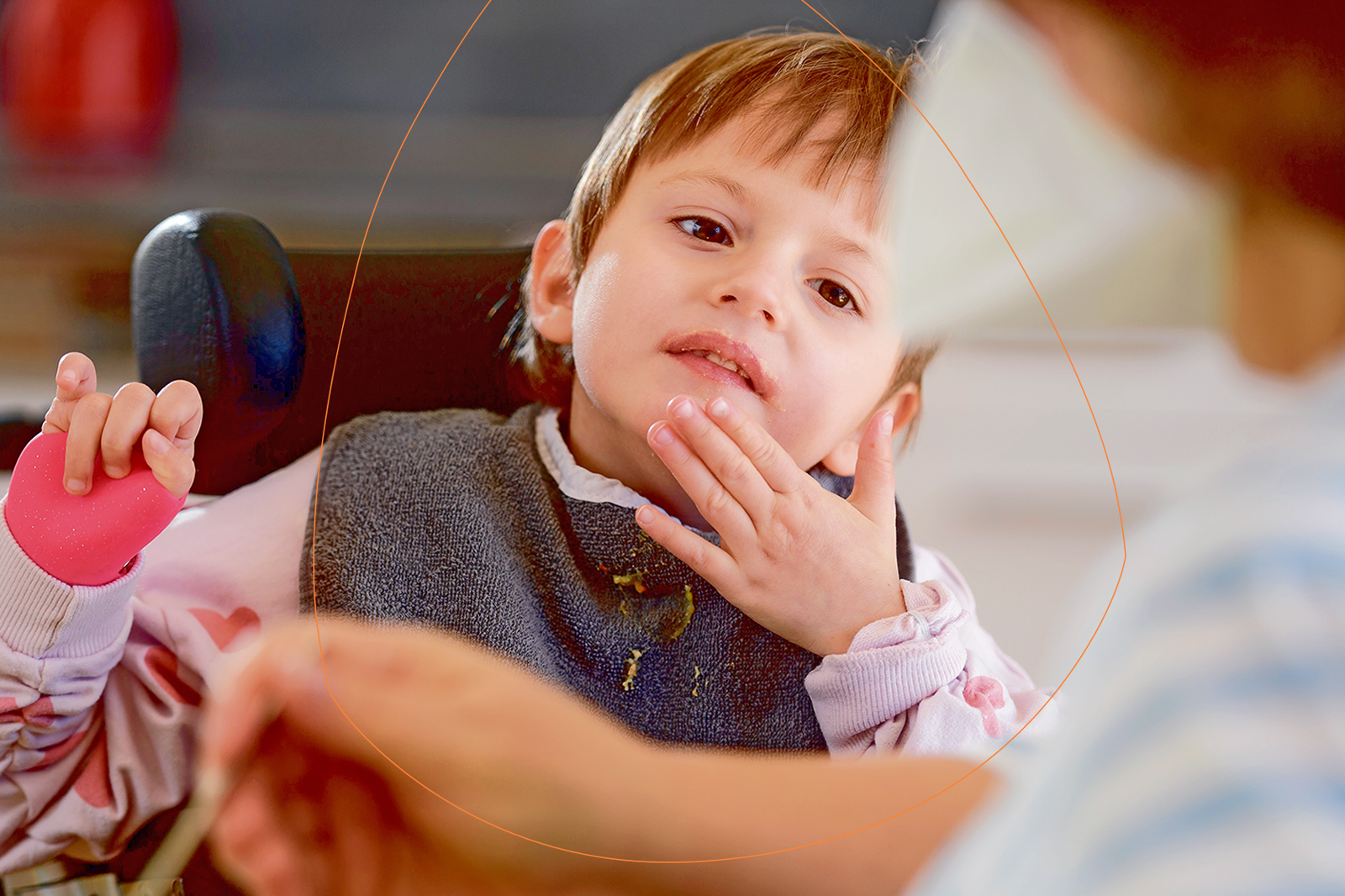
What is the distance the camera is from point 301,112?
3.30 feet

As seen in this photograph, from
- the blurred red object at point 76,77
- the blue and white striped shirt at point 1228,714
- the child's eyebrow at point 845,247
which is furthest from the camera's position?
the blurred red object at point 76,77

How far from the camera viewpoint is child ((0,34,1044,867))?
1.04 ft

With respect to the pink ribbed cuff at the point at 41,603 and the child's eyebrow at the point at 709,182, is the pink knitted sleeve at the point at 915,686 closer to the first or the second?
the child's eyebrow at the point at 709,182

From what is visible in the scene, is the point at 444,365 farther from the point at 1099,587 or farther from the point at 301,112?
the point at 301,112

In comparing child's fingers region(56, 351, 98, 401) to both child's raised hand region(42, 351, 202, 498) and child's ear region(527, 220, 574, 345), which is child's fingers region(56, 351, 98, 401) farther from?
child's ear region(527, 220, 574, 345)

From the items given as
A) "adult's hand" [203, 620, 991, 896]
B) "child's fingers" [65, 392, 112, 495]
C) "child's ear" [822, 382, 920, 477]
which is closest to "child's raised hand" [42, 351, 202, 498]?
"child's fingers" [65, 392, 112, 495]

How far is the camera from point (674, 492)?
0.35m

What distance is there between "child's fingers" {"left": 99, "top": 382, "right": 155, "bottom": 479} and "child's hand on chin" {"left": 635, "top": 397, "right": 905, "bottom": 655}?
0.61 feet

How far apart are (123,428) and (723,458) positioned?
21cm

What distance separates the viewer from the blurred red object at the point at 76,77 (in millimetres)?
482

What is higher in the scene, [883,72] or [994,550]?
[883,72]

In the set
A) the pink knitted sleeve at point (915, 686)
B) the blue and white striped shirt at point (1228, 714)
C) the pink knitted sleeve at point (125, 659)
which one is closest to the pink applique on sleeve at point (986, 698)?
the pink knitted sleeve at point (915, 686)

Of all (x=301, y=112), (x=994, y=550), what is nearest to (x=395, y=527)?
(x=994, y=550)

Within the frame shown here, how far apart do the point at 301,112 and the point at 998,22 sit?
2.97 feet
